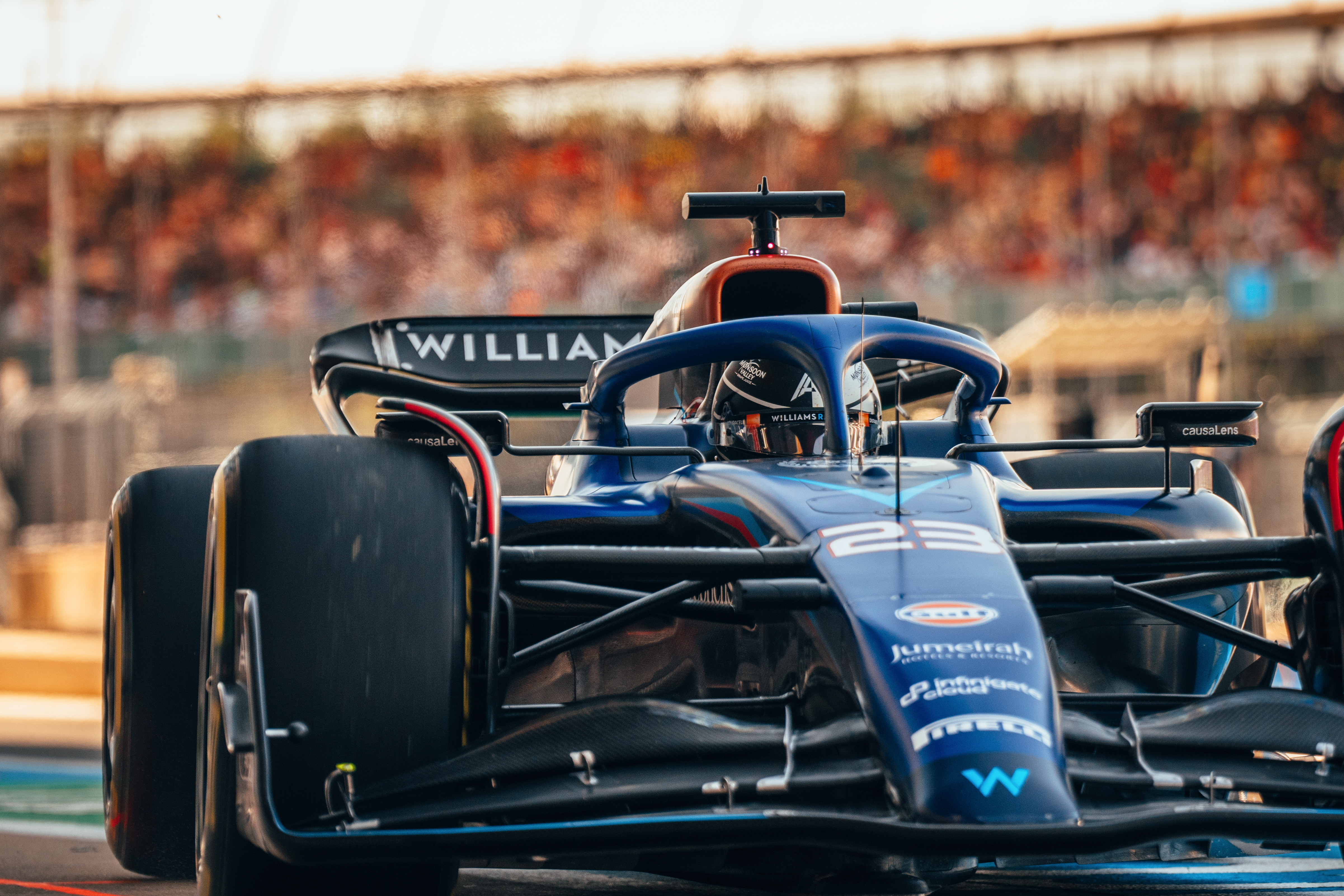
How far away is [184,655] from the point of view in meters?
3.49

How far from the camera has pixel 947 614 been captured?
2447 millimetres

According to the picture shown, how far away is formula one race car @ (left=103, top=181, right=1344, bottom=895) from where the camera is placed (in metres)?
2.29

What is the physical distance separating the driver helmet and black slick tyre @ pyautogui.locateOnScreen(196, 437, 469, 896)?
134 centimetres

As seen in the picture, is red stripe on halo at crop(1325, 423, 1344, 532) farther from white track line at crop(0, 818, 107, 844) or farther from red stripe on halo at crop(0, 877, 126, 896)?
white track line at crop(0, 818, 107, 844)

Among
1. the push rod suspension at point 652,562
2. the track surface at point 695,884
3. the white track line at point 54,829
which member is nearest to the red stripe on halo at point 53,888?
the track surface at point 695,884

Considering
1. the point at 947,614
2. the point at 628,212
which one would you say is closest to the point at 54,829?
the point at 947,614

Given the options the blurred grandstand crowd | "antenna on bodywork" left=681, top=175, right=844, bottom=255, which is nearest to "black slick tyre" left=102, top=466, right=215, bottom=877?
"antenna on bodywork" left=681, top=175, right=844, bottom=255

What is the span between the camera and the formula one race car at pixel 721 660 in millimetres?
2285

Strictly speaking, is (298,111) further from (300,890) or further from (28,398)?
(300,890)

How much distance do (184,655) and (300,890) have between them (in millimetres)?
1078

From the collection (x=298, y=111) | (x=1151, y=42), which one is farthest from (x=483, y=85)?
(x=1151, y=42)

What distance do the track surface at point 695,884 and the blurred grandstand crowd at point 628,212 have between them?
650 inches

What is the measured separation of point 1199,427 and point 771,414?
106cm

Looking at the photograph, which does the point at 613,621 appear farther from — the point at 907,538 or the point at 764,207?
the point at 764,207
